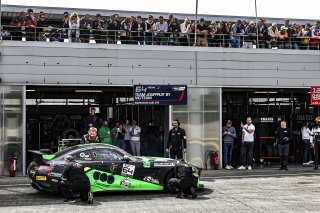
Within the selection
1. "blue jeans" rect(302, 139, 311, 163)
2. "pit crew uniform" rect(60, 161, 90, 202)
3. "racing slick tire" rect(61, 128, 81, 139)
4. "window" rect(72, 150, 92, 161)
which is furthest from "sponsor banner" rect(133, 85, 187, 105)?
"pit crew uniform" rect(60, 161, 90, 202)

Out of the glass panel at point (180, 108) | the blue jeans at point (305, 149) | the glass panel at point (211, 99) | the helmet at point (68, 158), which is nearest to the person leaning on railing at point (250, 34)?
the glass panel at point (211, 99)

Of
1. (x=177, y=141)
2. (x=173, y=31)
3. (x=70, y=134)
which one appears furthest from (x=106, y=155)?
(x=70, y=134)

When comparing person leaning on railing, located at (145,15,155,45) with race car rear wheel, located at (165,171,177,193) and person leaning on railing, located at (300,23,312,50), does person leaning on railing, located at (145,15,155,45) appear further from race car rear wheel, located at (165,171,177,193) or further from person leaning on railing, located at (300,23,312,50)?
race car rear wheel, located at (165,171,177,193)

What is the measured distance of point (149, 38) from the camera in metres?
20.2

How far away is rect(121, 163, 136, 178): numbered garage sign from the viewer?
1330cm

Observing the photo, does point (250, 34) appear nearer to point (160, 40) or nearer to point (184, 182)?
point (160, 40)

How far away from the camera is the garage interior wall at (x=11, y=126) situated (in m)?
18.2

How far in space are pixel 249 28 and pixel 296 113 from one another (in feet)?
20.3

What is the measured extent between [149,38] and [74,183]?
9.19 metres

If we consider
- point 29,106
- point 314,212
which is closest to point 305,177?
point 314,212

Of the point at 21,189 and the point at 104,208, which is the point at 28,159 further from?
the point at 104,208

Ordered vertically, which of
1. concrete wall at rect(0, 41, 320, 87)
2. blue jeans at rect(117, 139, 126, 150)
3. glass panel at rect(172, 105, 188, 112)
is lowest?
blue jeans at rect(117, 139, 126, 150)

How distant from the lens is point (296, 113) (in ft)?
84.6

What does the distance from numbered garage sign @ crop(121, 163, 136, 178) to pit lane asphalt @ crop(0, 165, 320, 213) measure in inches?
21.3
